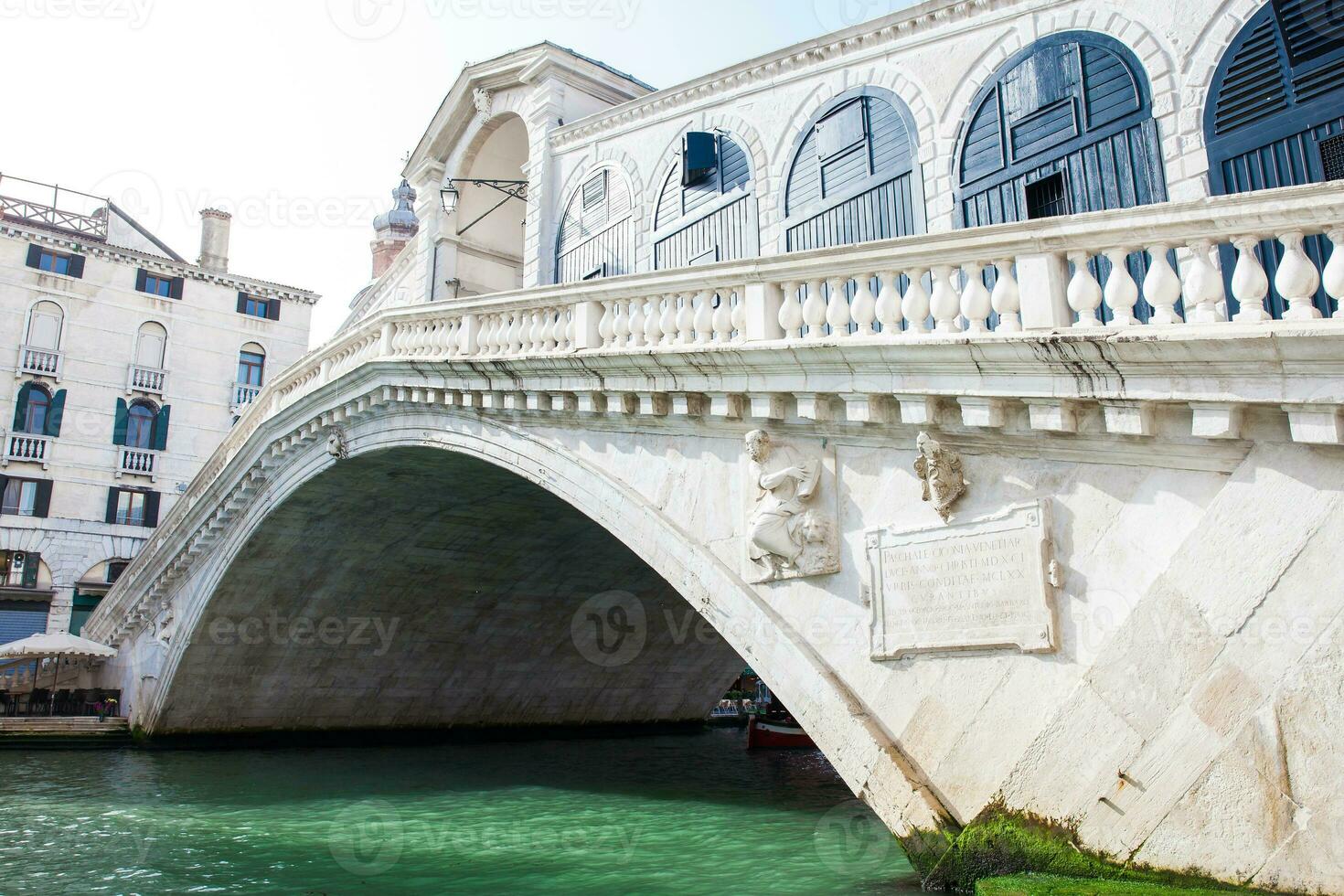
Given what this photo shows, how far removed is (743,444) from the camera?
328 inches

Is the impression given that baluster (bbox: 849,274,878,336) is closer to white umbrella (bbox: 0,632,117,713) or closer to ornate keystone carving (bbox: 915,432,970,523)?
ornate keystone carving (bbox: 915,432,970,523)

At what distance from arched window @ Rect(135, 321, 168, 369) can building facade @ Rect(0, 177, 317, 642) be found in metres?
0.03

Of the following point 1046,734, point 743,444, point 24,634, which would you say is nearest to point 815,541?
point 743,444

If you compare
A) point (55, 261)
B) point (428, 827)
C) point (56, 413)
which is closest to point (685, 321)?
point (428, 827)

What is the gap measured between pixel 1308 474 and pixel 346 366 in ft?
40.1

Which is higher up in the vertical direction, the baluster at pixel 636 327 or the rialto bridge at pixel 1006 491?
the baluster at pixel 636 327

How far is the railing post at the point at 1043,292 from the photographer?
6.31 m

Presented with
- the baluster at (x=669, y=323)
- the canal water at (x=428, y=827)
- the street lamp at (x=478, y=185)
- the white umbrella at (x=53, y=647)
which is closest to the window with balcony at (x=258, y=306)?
the white umbrella at (x=53, y=647)

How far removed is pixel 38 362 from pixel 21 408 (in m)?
1.30

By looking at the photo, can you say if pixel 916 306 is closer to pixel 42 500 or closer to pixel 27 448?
pixel 42 500

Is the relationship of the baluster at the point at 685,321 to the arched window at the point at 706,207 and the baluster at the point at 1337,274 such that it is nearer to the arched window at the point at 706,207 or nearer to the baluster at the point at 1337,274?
the arched window at the point at 706,207

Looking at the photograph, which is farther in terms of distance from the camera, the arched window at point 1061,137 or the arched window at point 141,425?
the arched window at point 141,425

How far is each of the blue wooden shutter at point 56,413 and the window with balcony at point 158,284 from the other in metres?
3.82

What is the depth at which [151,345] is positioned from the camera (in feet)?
98.0
